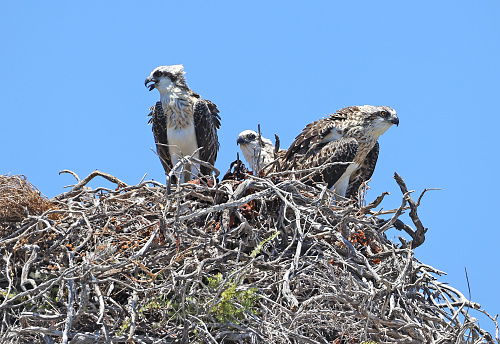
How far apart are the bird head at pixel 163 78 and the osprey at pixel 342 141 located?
175 centimetres

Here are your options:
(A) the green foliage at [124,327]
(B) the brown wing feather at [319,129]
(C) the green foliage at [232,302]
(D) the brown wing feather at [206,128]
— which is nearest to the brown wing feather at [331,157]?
(B) the brown wing feather at [319,129]

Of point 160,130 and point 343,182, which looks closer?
point 343,182

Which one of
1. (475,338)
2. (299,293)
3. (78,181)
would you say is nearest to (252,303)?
(299,293)

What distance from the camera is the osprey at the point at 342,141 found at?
991cm

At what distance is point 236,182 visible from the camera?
791 centimetres

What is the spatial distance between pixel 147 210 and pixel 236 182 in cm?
90

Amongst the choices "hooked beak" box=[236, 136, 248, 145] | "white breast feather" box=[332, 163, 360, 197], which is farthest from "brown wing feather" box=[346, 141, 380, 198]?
"hooked beak" box=[236, 136, 248, 145]

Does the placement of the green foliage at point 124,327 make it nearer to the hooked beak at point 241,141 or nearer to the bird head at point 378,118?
the bird head at point 378,118

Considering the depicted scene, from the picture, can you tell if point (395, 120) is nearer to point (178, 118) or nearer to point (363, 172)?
point (363, 172)

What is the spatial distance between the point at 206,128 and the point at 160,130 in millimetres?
599

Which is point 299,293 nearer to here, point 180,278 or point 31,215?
point 180,278

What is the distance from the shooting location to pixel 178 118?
1043cm

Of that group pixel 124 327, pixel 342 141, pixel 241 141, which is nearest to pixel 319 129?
pixel 342 141

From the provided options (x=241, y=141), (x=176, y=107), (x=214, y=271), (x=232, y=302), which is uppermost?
(x=241, y=141)
